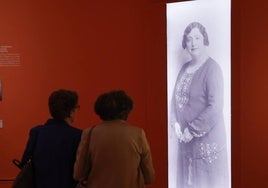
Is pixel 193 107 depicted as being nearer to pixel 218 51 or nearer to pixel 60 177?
pixel 218 51

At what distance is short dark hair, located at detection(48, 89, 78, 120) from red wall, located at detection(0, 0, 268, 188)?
1.45 m

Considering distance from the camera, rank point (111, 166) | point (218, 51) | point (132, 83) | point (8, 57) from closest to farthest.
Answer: point (111, 166) < point (218, 51) < point (132, 83) < point (8, 57)

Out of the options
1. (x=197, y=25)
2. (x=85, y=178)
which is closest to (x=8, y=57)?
(x=197, y=25)

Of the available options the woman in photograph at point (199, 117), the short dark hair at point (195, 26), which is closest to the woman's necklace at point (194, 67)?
the woman in photograph at point (199, 117)

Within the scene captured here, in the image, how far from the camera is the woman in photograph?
3.63 metres

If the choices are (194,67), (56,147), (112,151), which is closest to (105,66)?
(194,67)

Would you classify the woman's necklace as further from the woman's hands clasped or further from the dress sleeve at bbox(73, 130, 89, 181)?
the dress sleeve at bbox(73, 130, 89, 181)

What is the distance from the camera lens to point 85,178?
2.61 meters

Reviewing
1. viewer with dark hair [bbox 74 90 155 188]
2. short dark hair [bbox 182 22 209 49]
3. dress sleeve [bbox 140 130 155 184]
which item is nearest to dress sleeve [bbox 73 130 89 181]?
viewer with dark hair [bbox 74 90 155 188]

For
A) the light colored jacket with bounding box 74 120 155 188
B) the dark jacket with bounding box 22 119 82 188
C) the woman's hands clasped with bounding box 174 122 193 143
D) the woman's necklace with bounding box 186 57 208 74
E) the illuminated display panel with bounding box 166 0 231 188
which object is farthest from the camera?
the woman's hands clasped with bounding box 174 122 193 143

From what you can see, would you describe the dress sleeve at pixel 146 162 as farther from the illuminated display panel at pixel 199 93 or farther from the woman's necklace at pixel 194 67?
the woman's necklace at pixel 194 67

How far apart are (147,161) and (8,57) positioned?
3.04m

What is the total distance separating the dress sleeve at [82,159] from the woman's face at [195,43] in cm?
158

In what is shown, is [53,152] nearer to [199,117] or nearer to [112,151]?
[112,151]
